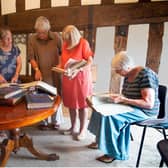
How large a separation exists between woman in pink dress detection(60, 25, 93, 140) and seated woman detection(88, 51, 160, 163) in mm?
522

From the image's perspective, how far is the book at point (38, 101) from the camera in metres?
2.09

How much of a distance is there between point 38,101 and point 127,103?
0.76 metres

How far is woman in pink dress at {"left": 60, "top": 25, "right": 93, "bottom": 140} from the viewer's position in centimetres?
285

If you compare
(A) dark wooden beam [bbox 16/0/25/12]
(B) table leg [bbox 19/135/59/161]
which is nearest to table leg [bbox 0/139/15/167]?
(B) table leg [bbox 19/135/59/161]

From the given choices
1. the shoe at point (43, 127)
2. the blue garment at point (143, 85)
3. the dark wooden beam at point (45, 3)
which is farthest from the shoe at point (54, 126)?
the dark wooden beam at point (45, 3)

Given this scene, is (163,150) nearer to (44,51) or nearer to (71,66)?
(71,66)

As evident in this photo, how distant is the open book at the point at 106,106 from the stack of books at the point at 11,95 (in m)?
0.58

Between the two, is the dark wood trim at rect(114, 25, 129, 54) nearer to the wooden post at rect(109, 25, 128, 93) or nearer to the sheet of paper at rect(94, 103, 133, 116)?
the wooden post at rect(109, 25, 128, 93)

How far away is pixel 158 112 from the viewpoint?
2.52 m

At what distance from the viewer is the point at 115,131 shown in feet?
7.89

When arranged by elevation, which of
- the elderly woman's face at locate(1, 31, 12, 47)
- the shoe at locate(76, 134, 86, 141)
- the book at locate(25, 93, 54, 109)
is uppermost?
the elderly woman's face at locate(1, 31, 12, 47)

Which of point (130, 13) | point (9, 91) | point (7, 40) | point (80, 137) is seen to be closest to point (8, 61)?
point (7, 40)

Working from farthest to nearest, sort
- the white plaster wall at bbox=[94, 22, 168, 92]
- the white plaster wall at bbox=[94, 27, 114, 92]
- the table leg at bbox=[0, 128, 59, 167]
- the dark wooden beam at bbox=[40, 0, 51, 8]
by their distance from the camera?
the dark wooden beam at bbox=[40, 0, 51, 8] < the white plaster wall at bbox=[94, 27, 114, 92] < the white plaster wall at bbox=[94, 22, 168, 92] < the table leg at bbox=[0, 128, 59, 167]

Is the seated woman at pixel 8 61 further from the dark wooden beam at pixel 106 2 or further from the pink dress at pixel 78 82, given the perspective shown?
the dark wooden beam at pixel 106 2
